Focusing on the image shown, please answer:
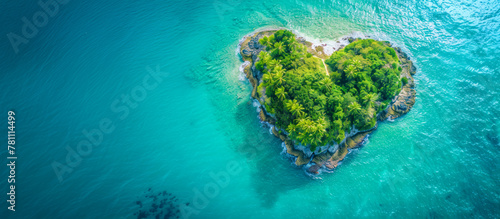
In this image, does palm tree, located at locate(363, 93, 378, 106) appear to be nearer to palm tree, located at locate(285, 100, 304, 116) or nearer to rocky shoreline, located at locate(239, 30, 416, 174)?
rocky shoreline, located at locate(239, 30, 416, 174)

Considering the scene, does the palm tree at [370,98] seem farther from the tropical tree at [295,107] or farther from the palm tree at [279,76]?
the palm tree at [279,76]

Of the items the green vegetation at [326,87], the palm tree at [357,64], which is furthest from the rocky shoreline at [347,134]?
the palm tree at [357,64]

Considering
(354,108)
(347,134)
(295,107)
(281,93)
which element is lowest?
(347,134)

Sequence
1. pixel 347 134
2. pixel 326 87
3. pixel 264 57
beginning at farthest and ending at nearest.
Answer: pixel 264 57, pixel 347 134, pixel 326 87

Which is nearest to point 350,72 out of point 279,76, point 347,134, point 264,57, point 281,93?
point 347,134

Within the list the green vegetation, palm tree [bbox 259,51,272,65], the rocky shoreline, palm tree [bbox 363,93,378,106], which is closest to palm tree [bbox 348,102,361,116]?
the green vegetation

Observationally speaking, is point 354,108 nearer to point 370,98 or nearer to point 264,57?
point 370,98

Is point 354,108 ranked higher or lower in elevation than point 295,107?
lower
